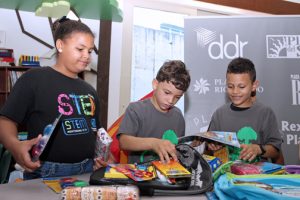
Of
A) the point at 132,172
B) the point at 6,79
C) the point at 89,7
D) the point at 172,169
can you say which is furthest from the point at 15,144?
the point at 6,79

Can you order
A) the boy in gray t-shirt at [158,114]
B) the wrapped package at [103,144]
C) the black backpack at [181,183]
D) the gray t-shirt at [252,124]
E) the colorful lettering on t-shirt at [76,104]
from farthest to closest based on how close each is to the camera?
the gray t-shirt at [252,124] < the boy in gray t-shirt at [158,114] < the colorful lettering on t-shirt at [76,104] < the wrapped package at [103,144] < the black backpack at [181,183]

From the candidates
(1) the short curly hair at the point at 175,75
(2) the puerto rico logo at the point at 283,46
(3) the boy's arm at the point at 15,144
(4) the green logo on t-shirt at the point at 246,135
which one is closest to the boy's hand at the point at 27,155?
(3) the boy's arm at the point at 15,144

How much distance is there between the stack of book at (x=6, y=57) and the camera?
10.3 ft

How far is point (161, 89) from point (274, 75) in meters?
1.53

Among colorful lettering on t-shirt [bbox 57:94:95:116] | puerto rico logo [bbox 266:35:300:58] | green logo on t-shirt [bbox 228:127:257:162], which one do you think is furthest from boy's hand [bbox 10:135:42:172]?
puerto rico logo [bbox 266:35:300:58]

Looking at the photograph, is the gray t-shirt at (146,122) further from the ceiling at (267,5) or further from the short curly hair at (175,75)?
the ceiling at (267,5)

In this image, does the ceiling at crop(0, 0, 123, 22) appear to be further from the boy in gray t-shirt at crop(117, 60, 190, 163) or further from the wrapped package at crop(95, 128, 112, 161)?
the wrapped package at crop(95, 128, 112, 161)

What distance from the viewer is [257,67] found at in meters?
2.44

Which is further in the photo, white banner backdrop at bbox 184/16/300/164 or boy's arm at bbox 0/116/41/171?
white banner backdrop at bbox 184/16/300/164

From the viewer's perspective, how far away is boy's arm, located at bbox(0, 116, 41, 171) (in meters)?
0.79

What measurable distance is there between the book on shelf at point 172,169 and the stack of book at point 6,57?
2.85 meters

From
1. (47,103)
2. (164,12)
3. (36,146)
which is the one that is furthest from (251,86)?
(164,12)

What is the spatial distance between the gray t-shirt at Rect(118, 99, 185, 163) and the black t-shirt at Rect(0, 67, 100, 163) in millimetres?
173

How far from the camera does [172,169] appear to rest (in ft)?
2.49
